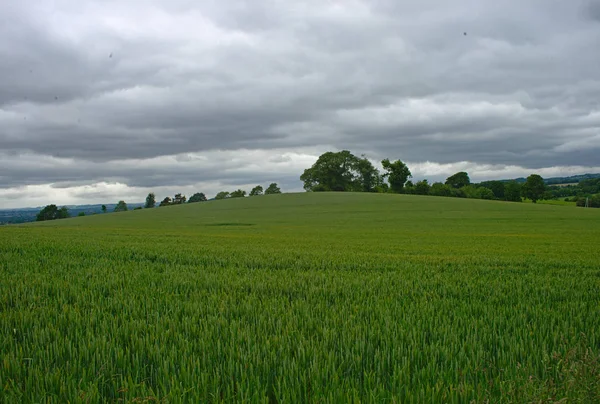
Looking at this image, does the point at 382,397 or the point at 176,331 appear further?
the point at 176,331

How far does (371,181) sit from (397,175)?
37.9ft

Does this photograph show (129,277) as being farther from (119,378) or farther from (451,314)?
(451,314)

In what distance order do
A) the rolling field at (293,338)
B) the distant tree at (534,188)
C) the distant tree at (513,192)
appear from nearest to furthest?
the rolling field at (293,338) < the distant tree at (534,188) < the distant tree at (513,192)

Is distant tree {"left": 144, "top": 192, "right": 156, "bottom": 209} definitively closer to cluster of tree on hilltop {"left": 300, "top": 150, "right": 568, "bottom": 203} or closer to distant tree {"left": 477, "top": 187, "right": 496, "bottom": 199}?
cluster of tree on hilltop {"left": 300, "top": 150, "right": 568, "bottom": 203}

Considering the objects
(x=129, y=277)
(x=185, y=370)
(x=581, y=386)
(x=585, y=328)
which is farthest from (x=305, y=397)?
(x=129, y=277)

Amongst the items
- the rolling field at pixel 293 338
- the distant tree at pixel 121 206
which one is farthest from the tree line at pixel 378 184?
the rolling field at pixel 293 338

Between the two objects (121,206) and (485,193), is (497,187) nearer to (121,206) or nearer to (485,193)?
(485,193)

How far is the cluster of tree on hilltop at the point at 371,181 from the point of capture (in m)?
131

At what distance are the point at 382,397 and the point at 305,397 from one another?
0.60 meters

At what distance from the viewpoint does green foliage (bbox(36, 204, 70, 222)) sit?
426ft

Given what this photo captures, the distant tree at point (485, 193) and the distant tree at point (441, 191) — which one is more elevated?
the distant tree at point (441, 191)

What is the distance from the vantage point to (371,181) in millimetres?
140000

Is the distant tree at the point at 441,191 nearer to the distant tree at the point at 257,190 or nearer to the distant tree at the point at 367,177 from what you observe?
the distant tree at the point at 367,177

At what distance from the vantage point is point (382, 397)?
10.2 ft
